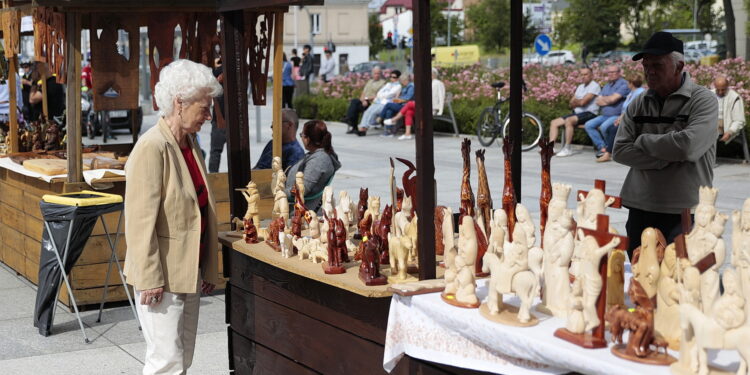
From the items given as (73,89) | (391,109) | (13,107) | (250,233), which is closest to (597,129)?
(391,109)

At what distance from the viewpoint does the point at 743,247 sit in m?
2.78

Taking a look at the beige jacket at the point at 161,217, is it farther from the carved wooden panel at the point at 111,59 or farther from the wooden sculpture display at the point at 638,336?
the carved wooden panel at the point at 111,59

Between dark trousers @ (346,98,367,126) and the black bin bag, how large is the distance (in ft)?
48.1

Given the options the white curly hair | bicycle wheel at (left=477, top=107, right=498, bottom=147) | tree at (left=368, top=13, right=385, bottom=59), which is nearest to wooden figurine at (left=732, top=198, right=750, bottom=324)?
the white curly hair

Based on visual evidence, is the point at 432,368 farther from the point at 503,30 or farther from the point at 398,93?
the point at 503,30

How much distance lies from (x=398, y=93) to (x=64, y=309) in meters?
13.6

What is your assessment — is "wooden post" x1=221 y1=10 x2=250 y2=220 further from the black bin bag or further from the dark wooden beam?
the dark wooden beam

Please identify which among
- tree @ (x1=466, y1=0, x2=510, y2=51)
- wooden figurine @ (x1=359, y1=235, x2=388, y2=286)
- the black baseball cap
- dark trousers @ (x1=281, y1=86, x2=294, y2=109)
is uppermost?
tree @ (x1=466, y1=0, x2=510, y2=51)

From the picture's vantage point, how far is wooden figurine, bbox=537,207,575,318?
2.99 m

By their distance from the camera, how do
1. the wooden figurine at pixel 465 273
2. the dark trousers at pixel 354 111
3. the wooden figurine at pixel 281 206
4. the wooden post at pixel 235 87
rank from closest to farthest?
the wooden figurine at pixel 465 273 → the wooden figurine at pixel 281 206 → the wooden post at pixel 235 87 → the dark trousers at pixel 354 111

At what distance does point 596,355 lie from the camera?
269cm

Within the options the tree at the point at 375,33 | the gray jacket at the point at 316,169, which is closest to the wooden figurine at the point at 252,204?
the gray jacket at the point at 316,169

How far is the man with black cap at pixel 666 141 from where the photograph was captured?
4.38 m

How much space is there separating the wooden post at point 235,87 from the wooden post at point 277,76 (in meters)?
1.80
